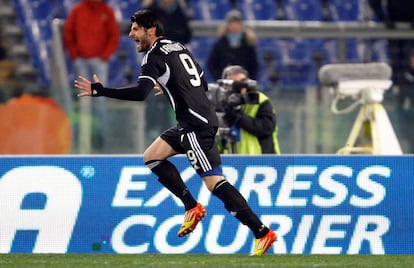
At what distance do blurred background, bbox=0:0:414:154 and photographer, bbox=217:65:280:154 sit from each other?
6.59 feet

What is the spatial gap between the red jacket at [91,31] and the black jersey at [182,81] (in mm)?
6475

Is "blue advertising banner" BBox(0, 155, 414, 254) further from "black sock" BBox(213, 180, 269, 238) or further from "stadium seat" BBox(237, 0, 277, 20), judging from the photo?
"stadium seat" BBox(237, 0, 277, 20)

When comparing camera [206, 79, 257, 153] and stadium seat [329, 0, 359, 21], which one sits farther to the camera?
stadium seat [329, 0, 359, 21]

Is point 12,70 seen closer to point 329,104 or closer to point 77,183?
point 329,104

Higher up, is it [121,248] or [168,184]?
[168,184]

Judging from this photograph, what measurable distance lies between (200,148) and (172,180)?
42 cm

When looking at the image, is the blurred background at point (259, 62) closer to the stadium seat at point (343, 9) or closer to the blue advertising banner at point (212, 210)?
the stadium seat at point (343, 9)

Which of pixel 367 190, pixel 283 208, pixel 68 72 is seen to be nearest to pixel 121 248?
pixel 283 208

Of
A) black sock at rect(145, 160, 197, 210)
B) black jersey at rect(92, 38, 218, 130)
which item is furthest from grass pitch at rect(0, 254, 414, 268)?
black jersey at rect(92, 38, 218, 130)

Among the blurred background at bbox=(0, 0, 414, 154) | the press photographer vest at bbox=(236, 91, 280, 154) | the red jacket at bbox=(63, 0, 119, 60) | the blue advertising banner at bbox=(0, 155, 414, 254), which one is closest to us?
the blue advertising banner at bbox=(0, 155, 414, 254)

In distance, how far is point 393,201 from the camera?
440 inches

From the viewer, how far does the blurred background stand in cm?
1527

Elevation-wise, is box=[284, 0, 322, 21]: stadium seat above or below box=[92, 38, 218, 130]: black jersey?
below

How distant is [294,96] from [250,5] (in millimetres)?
4340
